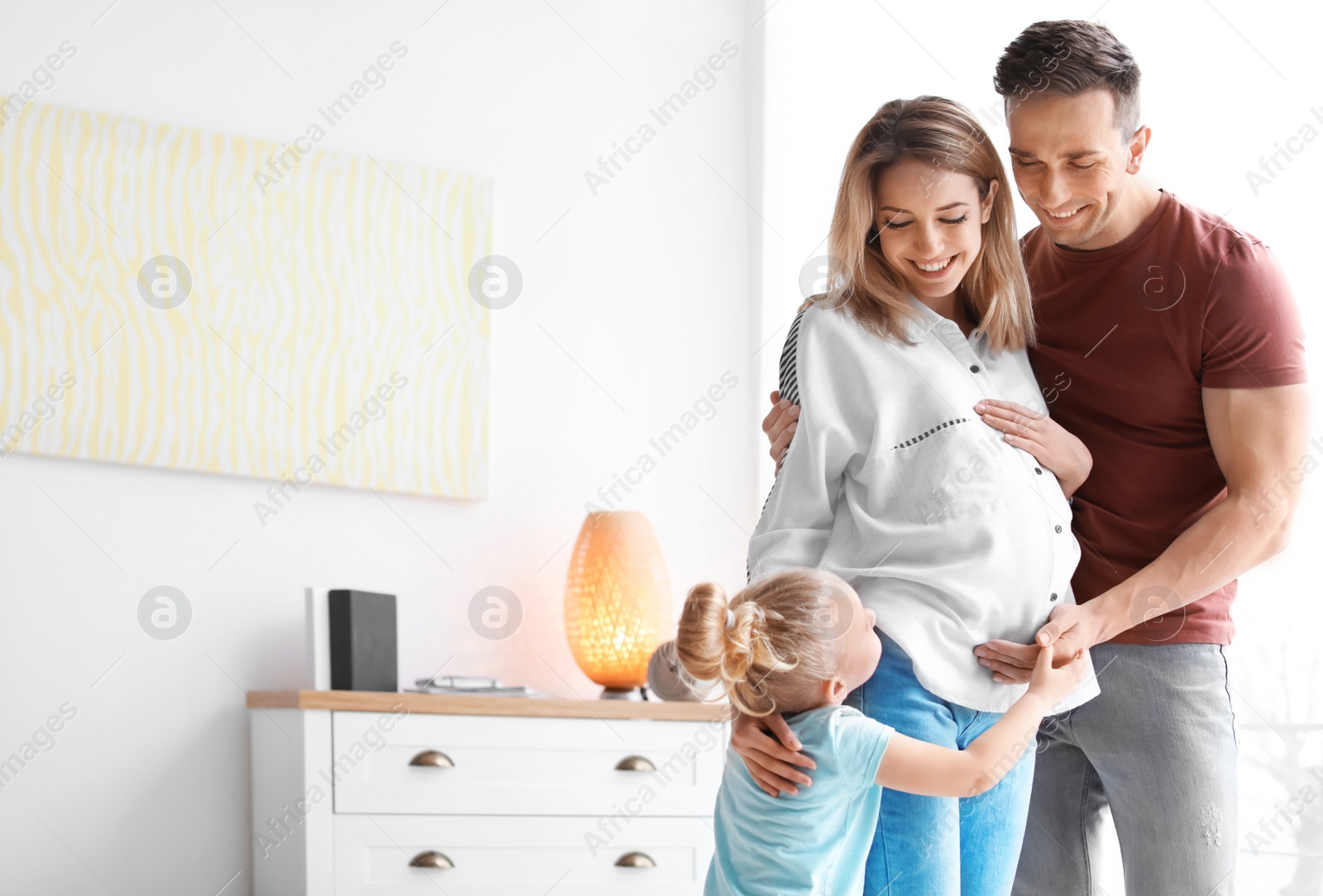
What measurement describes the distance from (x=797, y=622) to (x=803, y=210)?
2.22 m

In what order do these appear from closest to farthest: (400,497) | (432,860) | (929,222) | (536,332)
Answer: (929,222)
(432,860)
(400,497)
(536,332)

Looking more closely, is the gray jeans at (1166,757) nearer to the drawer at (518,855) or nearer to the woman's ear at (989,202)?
the woman's ear at (989,202)

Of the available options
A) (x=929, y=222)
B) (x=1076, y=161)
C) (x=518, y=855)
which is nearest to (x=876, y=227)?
(x=929, y=222)

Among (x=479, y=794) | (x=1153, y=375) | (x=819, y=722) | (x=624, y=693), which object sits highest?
(x=1153, y=375)

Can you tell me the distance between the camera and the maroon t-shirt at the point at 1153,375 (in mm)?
1476

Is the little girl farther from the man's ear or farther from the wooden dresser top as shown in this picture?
the wooden dresser top

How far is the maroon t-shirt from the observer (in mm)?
1476

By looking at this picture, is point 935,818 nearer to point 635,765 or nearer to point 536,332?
point 635,765

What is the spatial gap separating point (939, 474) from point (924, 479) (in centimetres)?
2

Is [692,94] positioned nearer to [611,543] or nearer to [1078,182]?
[611,543]

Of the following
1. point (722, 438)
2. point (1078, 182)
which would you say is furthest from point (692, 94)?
point (1078, 182)

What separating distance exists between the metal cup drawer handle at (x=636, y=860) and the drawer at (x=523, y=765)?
85 mm

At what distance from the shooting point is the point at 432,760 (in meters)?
2.44

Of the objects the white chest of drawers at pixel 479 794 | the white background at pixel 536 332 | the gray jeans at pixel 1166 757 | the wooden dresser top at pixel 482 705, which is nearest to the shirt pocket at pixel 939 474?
the gray jeans at pixel 1166 757
